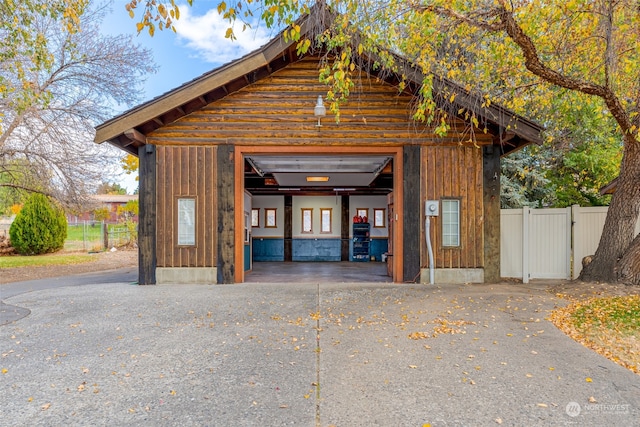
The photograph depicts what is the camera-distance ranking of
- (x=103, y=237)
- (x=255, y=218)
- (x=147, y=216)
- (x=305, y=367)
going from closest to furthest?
(x=305, y=367)
(x=147, y=216)
(x=255, y=218)
(x=103, y=237)

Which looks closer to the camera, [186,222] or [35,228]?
[186,222]

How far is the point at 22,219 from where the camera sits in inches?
634

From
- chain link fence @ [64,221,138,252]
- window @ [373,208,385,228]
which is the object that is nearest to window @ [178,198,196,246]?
A: window @ [373,208,385,228]

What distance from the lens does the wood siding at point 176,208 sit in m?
7.71

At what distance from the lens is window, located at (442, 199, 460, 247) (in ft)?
25.6

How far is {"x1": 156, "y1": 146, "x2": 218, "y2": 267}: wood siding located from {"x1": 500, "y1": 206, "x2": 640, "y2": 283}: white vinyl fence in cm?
616

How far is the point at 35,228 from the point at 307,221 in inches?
456

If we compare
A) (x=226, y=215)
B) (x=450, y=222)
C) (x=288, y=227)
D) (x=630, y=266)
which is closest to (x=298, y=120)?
(x=226, y=215)

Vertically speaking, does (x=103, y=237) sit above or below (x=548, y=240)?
below

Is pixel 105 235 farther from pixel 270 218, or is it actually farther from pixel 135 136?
pixel 135 136

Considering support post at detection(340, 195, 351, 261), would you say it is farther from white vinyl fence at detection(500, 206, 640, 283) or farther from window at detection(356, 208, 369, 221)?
white vinyl fence at detection(500, 206, 640, 283)

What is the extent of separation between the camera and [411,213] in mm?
7832

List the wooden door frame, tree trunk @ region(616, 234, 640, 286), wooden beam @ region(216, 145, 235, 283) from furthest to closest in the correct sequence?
the wooden door frame < wooden beam @ region(216, 145, 235, 283) < tree trunk @ region(616, 234, 640, 286)

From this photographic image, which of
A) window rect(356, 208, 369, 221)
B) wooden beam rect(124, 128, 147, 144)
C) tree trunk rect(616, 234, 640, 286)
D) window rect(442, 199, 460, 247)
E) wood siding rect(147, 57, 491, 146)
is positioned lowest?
tree trunk rect(616, 234, 640, 286)
